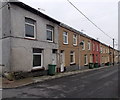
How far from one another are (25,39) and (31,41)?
80 centimetres

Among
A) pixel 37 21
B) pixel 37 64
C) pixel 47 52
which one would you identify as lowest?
pixel 37 64

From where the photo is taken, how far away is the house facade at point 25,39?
12.4 m

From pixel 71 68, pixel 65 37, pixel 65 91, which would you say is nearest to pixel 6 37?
pixel 65 91

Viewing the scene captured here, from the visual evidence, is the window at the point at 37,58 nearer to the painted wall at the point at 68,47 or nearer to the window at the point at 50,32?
the window at the point at 50,32

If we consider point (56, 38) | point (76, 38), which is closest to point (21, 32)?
point (56, 38)

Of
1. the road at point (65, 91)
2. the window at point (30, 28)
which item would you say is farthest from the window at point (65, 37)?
the road at point (65, 91)

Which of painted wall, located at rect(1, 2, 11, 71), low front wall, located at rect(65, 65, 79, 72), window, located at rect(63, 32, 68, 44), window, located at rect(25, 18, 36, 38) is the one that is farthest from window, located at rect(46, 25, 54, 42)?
painted wall, located at rect(1, 2, 11, 71)

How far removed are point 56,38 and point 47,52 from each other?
2674 millimetres

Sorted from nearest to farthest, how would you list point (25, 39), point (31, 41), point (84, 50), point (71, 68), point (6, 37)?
point (6, 37), point (25, 39), point (31, 41), point (71, 68), point (84, 50)

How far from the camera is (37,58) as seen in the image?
15.3 meters

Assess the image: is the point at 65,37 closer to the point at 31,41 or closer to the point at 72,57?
the point at 72,57

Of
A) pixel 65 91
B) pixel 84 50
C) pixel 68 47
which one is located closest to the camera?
pixel 65 91

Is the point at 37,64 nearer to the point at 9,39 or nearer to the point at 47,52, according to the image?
the point at 47,52

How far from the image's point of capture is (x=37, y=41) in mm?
15055
